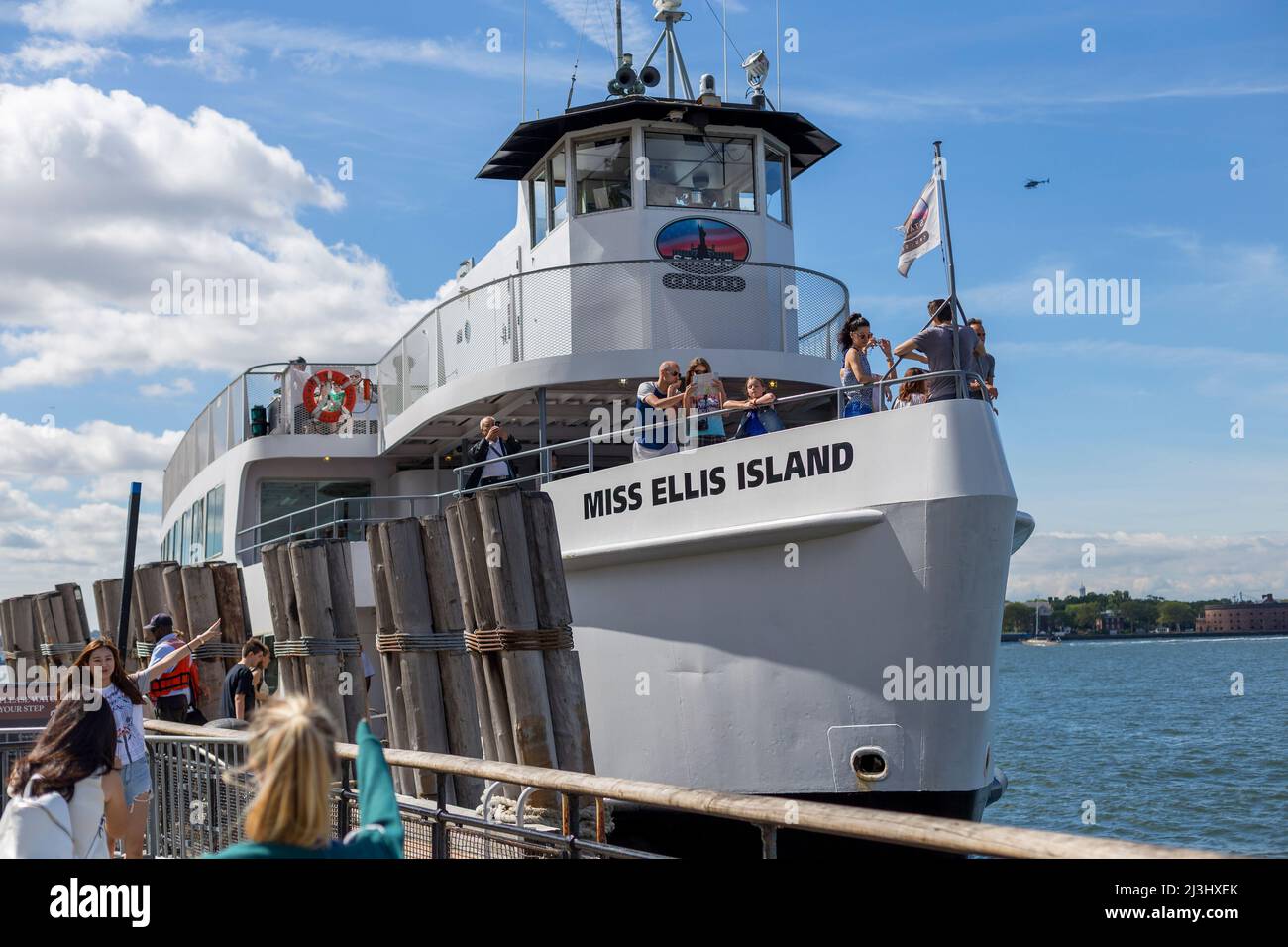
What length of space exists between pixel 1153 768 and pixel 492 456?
20663 mm

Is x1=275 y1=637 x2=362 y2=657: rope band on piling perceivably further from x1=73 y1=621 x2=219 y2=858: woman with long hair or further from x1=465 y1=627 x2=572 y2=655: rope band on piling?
x1=73 y1=621 x2=219 y2=858: woman with long hair

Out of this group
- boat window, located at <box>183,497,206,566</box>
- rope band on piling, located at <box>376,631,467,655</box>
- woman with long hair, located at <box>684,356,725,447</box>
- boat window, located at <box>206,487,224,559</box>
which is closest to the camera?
rope band on piling, located at <box>376,631,467,655</box>

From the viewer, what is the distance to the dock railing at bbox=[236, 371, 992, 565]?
33.0ft

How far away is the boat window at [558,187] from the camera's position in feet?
50.6

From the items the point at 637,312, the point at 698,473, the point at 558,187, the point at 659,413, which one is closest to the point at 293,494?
the point at 558,187

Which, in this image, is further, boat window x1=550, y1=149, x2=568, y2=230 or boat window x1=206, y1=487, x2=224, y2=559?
boat window x1=206, y1=487, x2=224, y2=559

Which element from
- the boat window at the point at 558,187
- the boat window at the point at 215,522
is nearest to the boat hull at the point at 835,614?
the boat window at the point at 558,187

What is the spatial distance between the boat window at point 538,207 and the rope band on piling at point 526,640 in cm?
705

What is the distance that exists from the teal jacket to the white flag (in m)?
8.20

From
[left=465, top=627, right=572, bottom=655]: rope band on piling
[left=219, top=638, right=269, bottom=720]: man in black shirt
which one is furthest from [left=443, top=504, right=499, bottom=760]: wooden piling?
[left=219, top=638, right=269, bottom=720]: man in black shirt

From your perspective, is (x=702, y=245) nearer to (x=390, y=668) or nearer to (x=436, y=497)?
(x=436, y=497)
